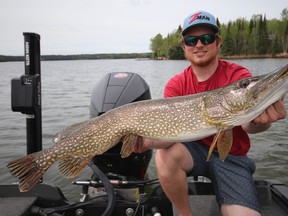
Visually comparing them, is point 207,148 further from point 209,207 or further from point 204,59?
point 204,59

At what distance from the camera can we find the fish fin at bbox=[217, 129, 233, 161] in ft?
8.12

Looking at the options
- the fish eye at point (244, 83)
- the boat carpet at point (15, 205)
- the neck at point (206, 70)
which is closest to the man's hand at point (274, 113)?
the fish eye at point (244, 83)

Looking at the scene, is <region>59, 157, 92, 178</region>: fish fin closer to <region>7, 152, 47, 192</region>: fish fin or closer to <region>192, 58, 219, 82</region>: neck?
<region>7, 152, 47, 192</region>: fish fin

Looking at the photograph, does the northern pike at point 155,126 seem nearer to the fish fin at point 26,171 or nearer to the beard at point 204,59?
the fish fin at point 26,171

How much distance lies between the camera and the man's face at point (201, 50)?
10.1ft

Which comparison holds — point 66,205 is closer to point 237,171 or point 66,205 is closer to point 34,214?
point 34,214

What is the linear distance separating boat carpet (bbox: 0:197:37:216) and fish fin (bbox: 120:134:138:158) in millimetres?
1041

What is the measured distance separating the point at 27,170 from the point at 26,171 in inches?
0.4

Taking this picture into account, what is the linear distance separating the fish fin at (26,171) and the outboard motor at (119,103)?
0.82m

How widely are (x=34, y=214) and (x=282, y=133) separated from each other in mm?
6685

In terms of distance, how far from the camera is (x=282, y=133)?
7680 mm

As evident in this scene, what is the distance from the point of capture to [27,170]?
2.57m

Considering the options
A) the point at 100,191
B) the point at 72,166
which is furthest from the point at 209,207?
the point at 72,166

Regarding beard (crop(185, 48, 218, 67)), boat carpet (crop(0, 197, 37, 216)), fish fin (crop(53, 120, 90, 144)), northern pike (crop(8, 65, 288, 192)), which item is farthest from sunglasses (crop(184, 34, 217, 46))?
boat carpet (crop(0, 197, 37, 216))
